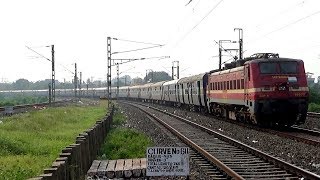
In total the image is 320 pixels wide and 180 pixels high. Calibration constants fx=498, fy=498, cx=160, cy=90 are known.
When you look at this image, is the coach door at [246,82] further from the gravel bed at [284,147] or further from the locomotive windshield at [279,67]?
the gravel bed at [284,147]

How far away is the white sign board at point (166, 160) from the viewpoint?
355 inches

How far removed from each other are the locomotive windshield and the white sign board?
12.8 meters

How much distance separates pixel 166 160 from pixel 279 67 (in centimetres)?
1348

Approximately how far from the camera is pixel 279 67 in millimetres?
21391

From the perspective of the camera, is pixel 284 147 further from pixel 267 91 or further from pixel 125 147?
pixel 267 91

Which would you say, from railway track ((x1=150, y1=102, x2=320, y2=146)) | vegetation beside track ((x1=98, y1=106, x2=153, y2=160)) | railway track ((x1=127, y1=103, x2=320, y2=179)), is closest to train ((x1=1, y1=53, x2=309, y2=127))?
railway track ((x1=150, y1=102, x2=320, y2=146))

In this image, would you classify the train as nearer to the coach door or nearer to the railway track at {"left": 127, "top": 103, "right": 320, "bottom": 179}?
the coach door

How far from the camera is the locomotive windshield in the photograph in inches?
834

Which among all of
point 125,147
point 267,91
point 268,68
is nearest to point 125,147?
point 125,147

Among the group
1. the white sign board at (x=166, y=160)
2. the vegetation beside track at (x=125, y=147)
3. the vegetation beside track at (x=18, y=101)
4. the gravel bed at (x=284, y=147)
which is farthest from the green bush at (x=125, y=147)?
the vegetation beside track at (x=18, y=101)

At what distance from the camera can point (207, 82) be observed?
111 feet

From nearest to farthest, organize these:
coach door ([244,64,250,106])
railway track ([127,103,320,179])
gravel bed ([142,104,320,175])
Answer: railway track ([127,103,320,179]), gravel bed ([142,104,320,175]), coach door ([244,64,250,106])

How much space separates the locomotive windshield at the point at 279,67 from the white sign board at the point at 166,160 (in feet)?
42.0

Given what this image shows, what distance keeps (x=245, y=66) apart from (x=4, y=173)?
44.8ft
